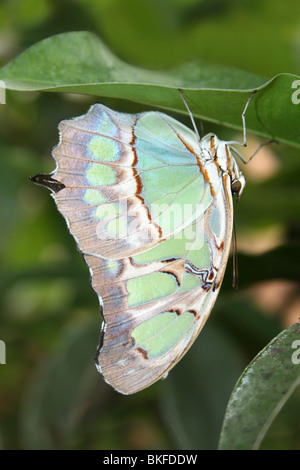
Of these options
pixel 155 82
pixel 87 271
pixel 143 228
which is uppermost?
pixel 155 82

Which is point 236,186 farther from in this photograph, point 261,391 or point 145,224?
point 261,391

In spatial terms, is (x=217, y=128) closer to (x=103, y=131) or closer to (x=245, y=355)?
(x=103, y=131)

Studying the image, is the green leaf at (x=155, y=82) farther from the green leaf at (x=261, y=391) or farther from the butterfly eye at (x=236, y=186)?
the green leaf at (x=261, y=391)

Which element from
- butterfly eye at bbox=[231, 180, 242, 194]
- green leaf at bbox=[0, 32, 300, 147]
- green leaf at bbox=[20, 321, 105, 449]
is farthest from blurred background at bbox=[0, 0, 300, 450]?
green leaf at bbox=[0, 32, 300, 147]

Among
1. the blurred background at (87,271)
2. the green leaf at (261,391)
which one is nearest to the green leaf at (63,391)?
the blurred background at (87,271)

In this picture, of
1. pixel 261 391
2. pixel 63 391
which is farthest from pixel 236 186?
pixel 63 391

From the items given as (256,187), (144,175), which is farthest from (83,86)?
(256,187)

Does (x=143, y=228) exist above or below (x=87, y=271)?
above

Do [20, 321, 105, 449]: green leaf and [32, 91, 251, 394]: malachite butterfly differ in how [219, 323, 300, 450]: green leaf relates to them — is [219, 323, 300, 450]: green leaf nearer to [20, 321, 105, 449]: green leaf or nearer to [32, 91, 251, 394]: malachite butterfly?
[32, 91, 251, 394]: malachite butterfly
